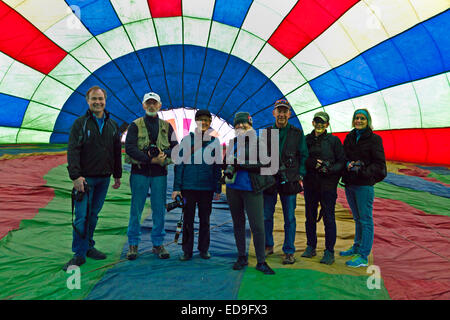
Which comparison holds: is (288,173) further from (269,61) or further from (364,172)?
(269,61)

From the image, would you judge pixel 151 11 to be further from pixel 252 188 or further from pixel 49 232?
pixel 252 188

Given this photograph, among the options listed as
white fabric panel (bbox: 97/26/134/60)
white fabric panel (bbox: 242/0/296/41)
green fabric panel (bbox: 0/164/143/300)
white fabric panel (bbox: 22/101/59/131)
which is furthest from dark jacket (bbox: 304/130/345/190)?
white fabric panel (bbox: 22/101/59/131)

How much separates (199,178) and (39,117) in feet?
19.4

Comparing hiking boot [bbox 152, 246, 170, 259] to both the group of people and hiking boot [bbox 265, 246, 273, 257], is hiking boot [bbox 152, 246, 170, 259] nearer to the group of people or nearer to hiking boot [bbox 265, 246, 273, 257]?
the group of people

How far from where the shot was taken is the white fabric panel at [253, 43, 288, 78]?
20.6ft

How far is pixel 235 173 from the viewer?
A: 215 cm

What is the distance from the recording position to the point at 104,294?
1766 millimetres

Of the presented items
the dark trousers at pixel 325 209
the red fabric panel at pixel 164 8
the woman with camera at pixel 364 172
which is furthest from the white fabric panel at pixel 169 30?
the dark trousers at pixel 325 209

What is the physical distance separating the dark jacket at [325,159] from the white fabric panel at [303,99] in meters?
4.54

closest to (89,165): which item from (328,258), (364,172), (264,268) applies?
(264,268)

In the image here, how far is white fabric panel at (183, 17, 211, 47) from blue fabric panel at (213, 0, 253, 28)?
0.97ft

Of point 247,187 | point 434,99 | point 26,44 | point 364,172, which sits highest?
point 26,44

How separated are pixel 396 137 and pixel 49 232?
253 inches
